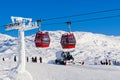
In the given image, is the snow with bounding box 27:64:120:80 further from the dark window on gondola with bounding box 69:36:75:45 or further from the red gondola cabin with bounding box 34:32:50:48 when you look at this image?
the red gondola cabin with bounding box 34:32:50:48

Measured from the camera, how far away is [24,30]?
3278 cm

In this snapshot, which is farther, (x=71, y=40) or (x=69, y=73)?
(x=69, y=73)

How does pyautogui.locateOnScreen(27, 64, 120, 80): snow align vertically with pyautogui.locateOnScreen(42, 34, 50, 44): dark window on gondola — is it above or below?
below

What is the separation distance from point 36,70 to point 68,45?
6.51m

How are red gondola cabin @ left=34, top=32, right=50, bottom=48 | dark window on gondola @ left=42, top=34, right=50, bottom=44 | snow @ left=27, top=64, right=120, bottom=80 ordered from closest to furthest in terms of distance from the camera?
red gondola cabin @ left=34, top=32, right=50, bottom=48
dark window on gondola @ left=42, top=34, right=50, bottom=44
snow @ left=27, top=64, right=120, bottom=80

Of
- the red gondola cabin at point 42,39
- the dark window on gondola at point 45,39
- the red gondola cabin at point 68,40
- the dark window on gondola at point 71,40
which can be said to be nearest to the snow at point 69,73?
the red gondola cabin at point 68,40

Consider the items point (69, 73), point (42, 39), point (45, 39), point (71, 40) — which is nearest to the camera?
point (42, 39)

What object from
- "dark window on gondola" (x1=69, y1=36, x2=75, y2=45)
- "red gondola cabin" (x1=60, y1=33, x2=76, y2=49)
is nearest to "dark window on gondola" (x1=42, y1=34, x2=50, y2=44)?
"red gondola cabin" (x1=60, y1=33, x2=76, y2=49)

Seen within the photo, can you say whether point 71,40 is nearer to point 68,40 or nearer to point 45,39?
point 68,40

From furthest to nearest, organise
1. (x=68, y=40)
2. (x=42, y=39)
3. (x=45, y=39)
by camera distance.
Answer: (x=68, y=40), (x=45, y=39), (x=42, y=39)

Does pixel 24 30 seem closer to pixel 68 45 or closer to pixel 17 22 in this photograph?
pixel 17 22

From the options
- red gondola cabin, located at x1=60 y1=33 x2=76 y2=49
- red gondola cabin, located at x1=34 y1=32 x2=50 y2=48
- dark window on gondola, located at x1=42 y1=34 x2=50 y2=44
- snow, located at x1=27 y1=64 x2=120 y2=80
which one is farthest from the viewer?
snow, located at x1=27 y1=64 x2=120 y2=80

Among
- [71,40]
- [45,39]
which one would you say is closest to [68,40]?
[71,40]

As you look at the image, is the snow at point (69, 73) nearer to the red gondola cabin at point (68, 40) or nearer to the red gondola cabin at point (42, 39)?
the red gondola cabin at point (68, 40)
